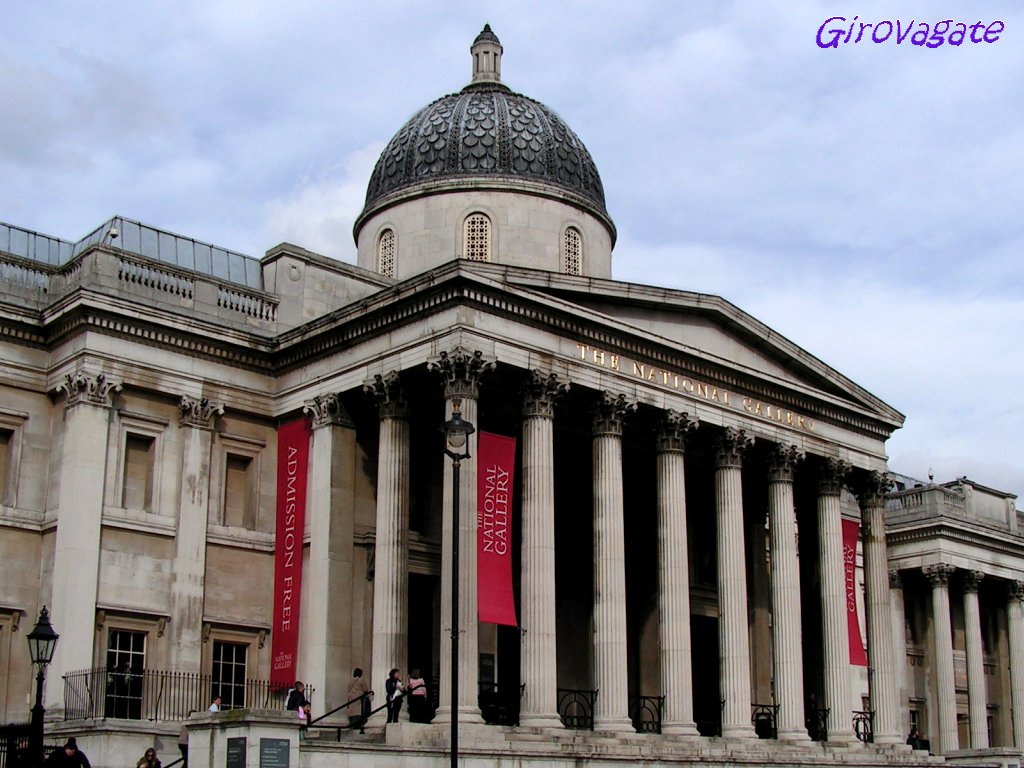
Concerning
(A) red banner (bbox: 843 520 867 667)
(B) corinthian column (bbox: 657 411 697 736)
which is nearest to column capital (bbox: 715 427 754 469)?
(B) corinthian column (bbox: 657 411 697 736)

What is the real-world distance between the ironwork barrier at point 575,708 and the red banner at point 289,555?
701 centimetres

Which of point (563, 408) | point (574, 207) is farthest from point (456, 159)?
point (563, 408)

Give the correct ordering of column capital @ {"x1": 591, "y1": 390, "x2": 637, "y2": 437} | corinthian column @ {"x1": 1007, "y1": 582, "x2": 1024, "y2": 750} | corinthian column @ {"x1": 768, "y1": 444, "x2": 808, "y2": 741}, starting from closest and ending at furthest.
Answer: column capital @ {"x1": 591, "y1": 390, "x2": 637, "y2": 437} < corinthian column @ {"x1": 768, "y1": 444, "x2": 808, "y2": 741} < corinthian column @ {"x1": 1007, "y1": 582, "x2": 1024, "y2": 750}

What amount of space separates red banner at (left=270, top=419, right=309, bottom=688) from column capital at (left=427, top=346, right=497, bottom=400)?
5322mm

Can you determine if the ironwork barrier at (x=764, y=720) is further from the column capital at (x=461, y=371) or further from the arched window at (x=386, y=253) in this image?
the arched window at (x=386, y=253)

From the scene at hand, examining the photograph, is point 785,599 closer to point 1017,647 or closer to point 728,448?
point 728,448

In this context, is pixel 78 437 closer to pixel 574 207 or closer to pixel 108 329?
pixel 108 329

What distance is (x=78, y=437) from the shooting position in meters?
32.7

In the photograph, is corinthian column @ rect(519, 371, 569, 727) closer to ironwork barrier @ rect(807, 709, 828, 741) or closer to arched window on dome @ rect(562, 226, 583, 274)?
arched window on dome @ rect(562, 226, 583, 274)

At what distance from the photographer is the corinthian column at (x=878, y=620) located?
39.8 meters

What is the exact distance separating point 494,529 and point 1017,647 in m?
37.6

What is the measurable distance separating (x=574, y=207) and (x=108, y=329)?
1446cm

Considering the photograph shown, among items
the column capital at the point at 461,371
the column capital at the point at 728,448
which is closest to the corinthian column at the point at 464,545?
the column capital at the point at 461,371

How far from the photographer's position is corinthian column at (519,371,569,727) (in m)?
30.8
